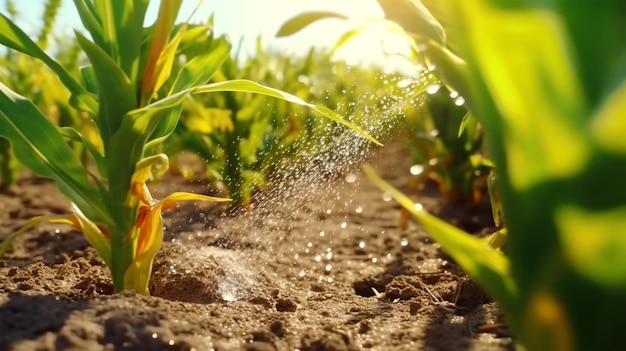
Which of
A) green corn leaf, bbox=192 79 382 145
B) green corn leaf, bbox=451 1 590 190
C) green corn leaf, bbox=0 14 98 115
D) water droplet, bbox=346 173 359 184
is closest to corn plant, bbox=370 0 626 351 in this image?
green corn leaf, bbox=451 1 590 190

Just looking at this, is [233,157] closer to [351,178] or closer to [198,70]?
[351,178]

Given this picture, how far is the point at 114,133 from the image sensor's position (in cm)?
146

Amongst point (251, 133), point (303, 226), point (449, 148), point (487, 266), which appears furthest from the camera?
point (449, 148)

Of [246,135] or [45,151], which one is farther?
[246,135]

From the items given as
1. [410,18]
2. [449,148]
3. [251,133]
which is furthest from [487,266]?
[449,148]

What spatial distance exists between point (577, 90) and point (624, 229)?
0.16m

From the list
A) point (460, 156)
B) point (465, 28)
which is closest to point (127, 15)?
point (465, 28)

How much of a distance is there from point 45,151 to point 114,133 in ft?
0.56

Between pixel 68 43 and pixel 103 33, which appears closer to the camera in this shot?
pixel 103 33

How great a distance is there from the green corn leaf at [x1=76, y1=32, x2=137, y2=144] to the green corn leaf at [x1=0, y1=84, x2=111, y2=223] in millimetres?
97

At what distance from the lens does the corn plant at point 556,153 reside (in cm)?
71

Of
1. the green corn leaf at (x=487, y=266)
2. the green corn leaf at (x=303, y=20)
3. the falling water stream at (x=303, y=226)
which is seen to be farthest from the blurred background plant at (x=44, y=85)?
the green corn leaf at (x=487, y=266)

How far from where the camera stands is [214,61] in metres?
1.66

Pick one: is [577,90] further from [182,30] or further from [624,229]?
[182,30]
